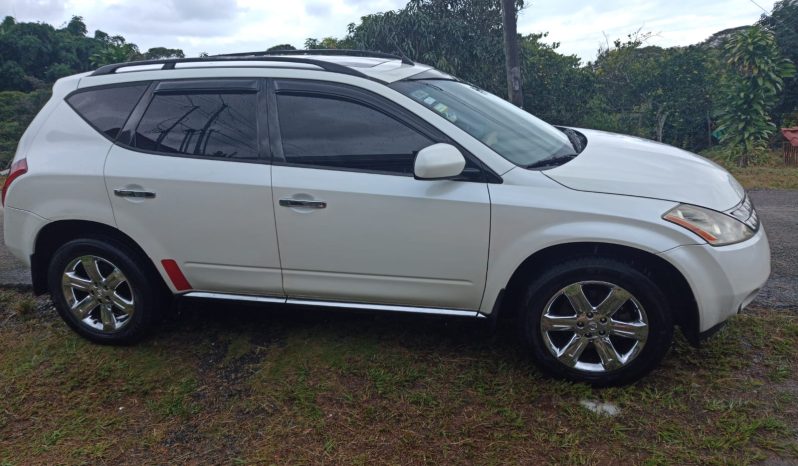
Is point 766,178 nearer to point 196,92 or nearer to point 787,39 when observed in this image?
point 196,92

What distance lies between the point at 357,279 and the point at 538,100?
16.1 metres

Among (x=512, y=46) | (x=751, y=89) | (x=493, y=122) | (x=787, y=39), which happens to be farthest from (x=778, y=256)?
(x=787, y=39)

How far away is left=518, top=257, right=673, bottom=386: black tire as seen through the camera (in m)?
2.98

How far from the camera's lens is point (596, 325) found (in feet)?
10.1

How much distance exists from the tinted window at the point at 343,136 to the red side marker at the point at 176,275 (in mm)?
1014

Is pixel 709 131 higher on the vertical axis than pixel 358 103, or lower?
lower

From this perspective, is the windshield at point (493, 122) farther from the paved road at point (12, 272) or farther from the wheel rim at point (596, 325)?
the paved road at point (12, 272)

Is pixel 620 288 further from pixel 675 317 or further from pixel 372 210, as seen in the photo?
pixel 372 210

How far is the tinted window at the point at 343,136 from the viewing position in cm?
323

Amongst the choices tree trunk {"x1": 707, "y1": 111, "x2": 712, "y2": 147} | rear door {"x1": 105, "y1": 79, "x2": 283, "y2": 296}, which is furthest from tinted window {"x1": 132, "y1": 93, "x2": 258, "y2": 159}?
tree trunk {"x1": 707, "y1": 111, "x2": 712, "y2": 147}

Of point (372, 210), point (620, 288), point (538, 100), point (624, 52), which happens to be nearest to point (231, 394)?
point (372, 210)

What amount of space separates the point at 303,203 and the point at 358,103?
64cm

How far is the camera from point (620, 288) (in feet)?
9.82

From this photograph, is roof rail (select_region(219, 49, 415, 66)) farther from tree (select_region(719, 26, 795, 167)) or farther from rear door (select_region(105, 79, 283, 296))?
tree (select_region(719, 26, 795, 167))
